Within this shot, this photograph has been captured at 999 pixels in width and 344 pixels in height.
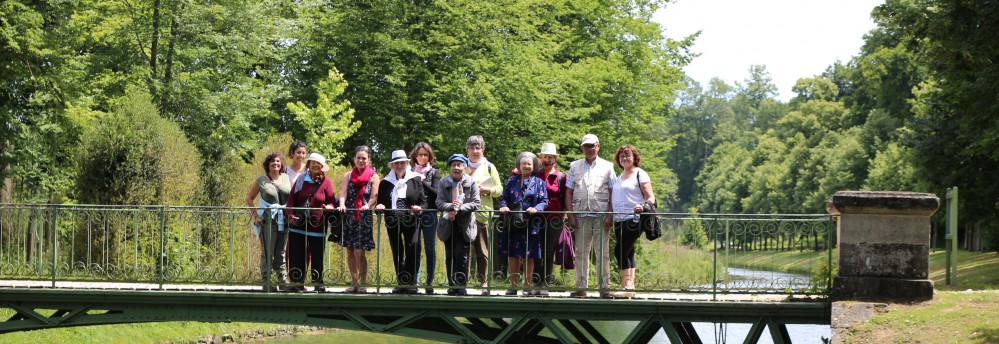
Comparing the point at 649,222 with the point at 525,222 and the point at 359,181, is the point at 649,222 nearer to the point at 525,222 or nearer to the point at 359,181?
the point at 525,222

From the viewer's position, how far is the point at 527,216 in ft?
43.1

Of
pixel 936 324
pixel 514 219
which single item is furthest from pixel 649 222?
pixel 936 324

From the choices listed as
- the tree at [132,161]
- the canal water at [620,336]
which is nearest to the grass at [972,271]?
the canal water at [620,336]

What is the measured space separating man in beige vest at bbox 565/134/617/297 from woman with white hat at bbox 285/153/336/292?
8.92 feet

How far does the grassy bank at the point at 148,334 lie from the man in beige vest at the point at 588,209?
1021 centimetres

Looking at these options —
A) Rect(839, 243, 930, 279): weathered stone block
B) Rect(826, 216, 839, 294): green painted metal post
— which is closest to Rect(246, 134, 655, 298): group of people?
Rect(826, 216, 839, 294): green painted metal post

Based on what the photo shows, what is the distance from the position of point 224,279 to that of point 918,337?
7506 millimetres

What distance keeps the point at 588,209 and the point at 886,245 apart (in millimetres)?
3062

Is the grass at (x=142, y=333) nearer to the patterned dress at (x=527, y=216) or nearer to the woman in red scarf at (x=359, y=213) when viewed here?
the woman in red scarf at (x=359, y=213)

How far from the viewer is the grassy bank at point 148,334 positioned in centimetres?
1969

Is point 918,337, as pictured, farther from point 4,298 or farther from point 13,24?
point 13,24

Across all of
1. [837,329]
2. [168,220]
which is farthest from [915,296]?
[168,220]

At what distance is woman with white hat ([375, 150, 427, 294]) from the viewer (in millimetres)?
13227

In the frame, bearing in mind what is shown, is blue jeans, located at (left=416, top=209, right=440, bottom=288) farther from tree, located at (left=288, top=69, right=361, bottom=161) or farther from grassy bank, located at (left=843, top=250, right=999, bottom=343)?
tree, located at (left=288, top=69, right=361, bottom=161)
